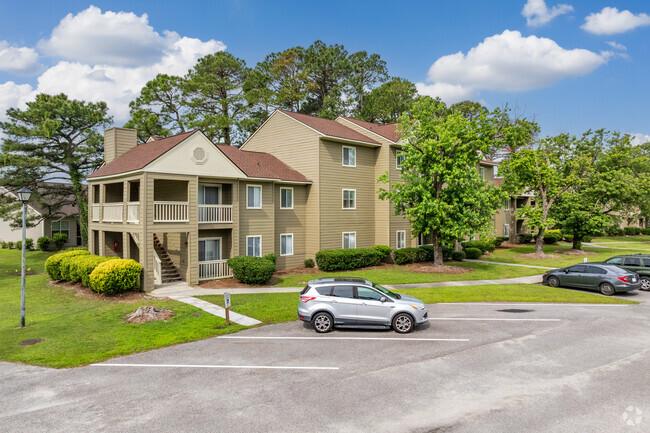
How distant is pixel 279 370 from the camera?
33.8 ft

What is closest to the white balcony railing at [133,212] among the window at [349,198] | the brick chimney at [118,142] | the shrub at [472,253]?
the brick chimney at [118,142]

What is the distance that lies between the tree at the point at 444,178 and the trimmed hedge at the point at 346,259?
3507 millimetres

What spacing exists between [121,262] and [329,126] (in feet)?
57.4

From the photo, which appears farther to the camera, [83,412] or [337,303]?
[337,303]

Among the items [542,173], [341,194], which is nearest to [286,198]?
[341,194]

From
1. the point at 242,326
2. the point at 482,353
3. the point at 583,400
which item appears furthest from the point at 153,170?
the point at 583,400

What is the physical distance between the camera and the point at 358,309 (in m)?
13.7

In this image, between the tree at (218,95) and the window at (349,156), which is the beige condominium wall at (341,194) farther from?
the tree at (218,95)

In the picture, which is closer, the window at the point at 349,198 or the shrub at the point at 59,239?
the window at the point at 349,198

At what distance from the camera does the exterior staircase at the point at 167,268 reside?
75.3 feet

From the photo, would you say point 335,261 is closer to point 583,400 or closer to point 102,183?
point 102,183

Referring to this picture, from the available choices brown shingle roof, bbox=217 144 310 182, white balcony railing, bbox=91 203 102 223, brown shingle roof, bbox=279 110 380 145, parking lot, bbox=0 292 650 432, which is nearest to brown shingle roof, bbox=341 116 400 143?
brown shingle roof, bbox=279 110 380 145

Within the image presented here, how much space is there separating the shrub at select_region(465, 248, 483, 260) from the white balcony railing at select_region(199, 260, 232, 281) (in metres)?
20.9

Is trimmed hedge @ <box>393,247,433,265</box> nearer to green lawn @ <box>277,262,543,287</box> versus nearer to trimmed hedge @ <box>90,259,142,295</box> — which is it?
green lawn @ <box>277,262,543,287</box>
